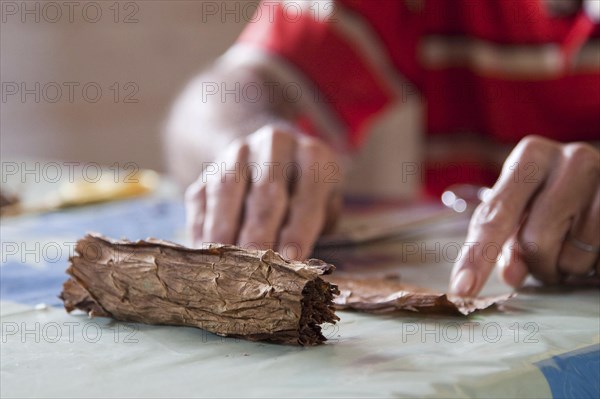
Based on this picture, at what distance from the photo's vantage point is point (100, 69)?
10.5 ft

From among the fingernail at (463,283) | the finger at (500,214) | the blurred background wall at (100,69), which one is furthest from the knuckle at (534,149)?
the blurred background wall at (100,69)

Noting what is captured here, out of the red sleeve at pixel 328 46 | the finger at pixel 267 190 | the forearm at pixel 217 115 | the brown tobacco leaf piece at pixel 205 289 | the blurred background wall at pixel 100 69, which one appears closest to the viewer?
the brown tobacco leaf piece at pixel 205 289

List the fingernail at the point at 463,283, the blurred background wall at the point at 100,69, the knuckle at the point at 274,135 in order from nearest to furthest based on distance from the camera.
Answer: the fingernail at the point at 463,283 → the knuckle at the point at 274,135 → the blurred background wall at the point at 100,69

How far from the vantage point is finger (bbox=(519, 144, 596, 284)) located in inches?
29.5

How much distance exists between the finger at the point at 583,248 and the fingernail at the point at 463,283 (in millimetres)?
112

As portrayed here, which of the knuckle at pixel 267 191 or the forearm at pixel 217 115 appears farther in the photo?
the forearm at pixel 217 115

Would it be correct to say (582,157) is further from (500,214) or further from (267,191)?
(267,191)

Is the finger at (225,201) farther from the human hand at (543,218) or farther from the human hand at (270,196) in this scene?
the human hand at (543,218)

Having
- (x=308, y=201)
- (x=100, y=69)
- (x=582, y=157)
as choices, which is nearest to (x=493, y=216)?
(x=582, y=157)

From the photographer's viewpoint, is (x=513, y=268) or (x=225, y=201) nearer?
(x=513, y=268)

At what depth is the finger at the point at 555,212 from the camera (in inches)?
29.5

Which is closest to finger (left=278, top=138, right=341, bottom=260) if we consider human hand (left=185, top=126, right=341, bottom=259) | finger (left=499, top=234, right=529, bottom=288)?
human hand (left=185, top=126, right=341, bottom=259)

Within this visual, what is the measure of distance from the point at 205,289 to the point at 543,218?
1.14 feet

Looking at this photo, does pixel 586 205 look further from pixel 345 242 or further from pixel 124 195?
pixel 124 195
